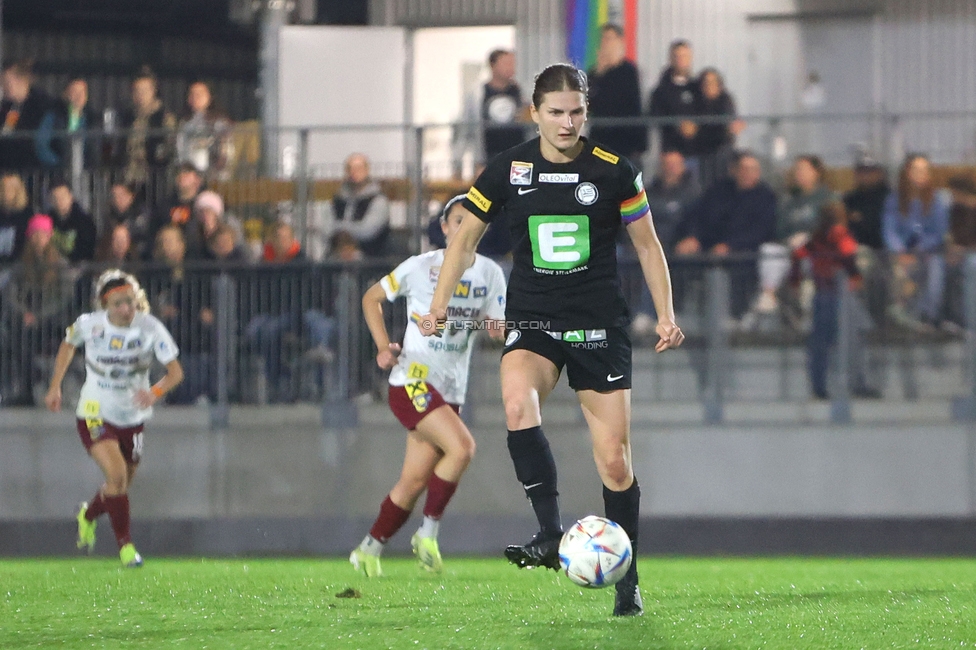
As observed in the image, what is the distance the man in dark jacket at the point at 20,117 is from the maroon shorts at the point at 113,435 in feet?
15.0

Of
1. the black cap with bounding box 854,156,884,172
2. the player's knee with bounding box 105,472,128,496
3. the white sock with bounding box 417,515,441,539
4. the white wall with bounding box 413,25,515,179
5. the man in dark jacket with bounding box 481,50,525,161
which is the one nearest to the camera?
the white sock with bounding box 417,515,441,539

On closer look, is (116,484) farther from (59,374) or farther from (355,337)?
(355,337)

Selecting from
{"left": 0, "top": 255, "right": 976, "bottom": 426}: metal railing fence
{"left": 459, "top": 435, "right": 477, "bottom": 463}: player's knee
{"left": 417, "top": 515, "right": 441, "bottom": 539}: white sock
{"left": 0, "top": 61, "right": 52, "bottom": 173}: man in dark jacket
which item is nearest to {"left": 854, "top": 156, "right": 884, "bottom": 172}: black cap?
{"left": 0, "top": 255, "right": 976, "bottom": 426}: metal railing fence

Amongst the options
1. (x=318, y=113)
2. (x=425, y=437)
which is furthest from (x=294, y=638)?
(x=318, y=113)

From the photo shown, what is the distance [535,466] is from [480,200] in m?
1.11

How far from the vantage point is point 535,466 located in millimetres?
6566

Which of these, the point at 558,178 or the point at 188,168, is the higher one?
the point at 188,168

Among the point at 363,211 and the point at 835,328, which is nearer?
the point at 835,328

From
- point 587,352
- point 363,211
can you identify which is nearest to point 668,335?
point 587,352

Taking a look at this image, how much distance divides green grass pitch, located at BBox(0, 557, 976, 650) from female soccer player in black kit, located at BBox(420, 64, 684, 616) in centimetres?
53

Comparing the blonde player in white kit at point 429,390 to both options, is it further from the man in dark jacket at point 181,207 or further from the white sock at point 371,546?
the man in dark jacket at point 181,207

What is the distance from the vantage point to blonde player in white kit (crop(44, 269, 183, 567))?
11.2 metres

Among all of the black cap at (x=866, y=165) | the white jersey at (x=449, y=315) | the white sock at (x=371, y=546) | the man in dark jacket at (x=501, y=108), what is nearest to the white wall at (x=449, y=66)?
the man in dark jacket at (x=501, y=108)

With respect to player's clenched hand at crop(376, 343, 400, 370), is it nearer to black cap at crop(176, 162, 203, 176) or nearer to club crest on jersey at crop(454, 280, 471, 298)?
club crest on jersey at crop(454, 280, 471, 298)
